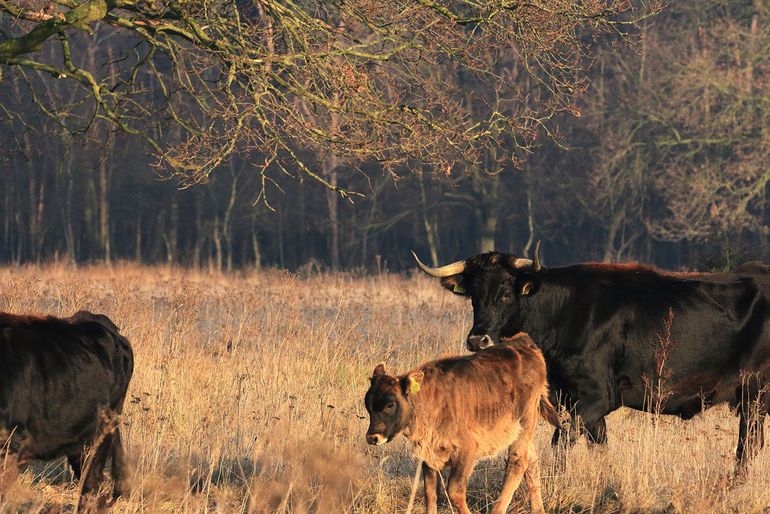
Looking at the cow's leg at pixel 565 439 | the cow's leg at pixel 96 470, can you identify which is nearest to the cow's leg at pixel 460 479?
the cow's leg at pixel 565 439

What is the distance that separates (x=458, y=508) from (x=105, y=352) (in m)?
2.26

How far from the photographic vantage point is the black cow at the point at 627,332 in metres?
8.85

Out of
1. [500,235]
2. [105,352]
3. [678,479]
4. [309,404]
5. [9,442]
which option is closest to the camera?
[9,442]

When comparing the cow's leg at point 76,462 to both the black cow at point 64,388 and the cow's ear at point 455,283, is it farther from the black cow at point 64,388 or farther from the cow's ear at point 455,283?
the cow's ear at point 455,283

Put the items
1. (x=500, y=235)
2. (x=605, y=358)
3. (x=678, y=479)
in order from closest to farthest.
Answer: (x=678, y=479), (x=605, y=358), (x=500, y=235)

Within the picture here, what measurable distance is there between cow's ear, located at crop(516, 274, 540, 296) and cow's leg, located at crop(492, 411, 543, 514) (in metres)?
1.95

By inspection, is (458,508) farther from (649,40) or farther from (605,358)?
(649,40)

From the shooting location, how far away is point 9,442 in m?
6.24

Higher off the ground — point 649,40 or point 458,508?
point 649,40

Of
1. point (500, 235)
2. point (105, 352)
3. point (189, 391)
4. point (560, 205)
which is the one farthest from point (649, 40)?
point (105, 352)

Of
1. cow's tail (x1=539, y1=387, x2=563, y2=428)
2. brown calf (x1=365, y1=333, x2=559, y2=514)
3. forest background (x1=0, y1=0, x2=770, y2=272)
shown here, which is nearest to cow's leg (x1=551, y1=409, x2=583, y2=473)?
cow's tail (x1=539, y1=387, x2=563, y2=428)

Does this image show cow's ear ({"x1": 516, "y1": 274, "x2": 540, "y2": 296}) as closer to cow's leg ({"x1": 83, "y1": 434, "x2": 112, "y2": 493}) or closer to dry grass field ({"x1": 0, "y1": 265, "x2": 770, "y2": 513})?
dry grass field ({"x1": 0, "y1": 265, "x2": 770, "y2": 513})

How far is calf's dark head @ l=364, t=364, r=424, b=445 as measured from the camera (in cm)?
623

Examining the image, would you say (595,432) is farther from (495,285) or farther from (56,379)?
(56,379)
